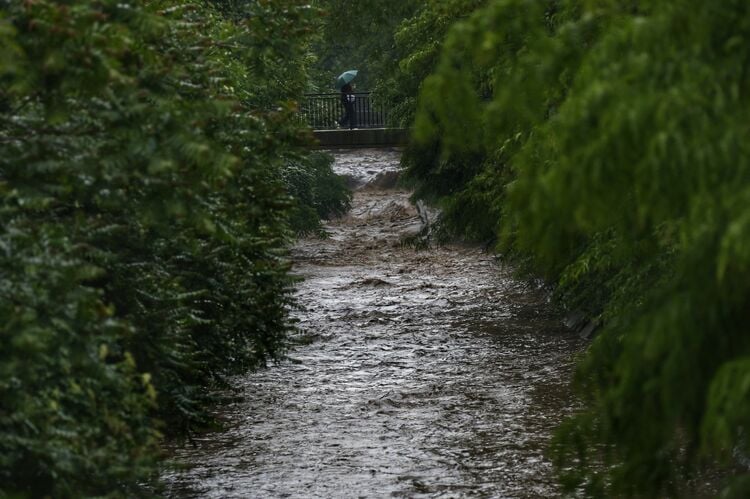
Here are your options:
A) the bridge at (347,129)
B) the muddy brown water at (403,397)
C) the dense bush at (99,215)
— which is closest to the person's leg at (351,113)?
the bridge at (347,129)

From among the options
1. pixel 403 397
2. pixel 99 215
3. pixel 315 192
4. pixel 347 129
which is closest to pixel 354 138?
pixel 347 129

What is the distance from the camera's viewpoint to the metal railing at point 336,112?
116 ft

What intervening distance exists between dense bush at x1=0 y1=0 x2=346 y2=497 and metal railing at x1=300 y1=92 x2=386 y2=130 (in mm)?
26241

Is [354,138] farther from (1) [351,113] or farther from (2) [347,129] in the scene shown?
(1) [351,113]

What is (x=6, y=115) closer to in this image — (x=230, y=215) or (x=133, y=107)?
(x=133, y=107)

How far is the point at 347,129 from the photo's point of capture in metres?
33.7

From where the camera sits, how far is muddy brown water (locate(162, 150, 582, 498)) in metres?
12.2

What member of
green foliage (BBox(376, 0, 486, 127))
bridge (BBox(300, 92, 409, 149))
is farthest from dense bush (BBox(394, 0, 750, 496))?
bridge (BBox(300, 92, 409, 149))

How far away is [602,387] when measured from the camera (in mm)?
6953

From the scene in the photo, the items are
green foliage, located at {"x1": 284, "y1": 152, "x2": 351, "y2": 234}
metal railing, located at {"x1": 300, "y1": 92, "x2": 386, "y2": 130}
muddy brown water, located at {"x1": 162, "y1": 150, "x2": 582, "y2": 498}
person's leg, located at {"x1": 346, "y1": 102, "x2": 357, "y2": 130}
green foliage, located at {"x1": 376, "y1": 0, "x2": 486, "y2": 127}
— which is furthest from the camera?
metal railing, located at {"x1": 300, "y1": 92, "x2": 386, "y2": 130}

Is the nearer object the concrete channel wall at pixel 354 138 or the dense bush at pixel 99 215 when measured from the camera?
the dense bush at pixel 99 215

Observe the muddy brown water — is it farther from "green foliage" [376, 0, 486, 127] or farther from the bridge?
the bridge

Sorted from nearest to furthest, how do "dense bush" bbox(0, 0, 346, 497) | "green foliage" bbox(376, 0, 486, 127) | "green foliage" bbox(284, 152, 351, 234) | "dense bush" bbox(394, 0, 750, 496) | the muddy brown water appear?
"dense bush" bbox(394, 0, 750, 496) → "dense bush" bbox(0, 0, 346, 497) → the muddy brown water → "green foliage" bbox(376, 0, 486, 127) → "green foliage" bbox(284, 152, 351, 234)

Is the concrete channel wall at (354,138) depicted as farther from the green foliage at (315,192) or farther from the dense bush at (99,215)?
the dense bush at (99,215)
